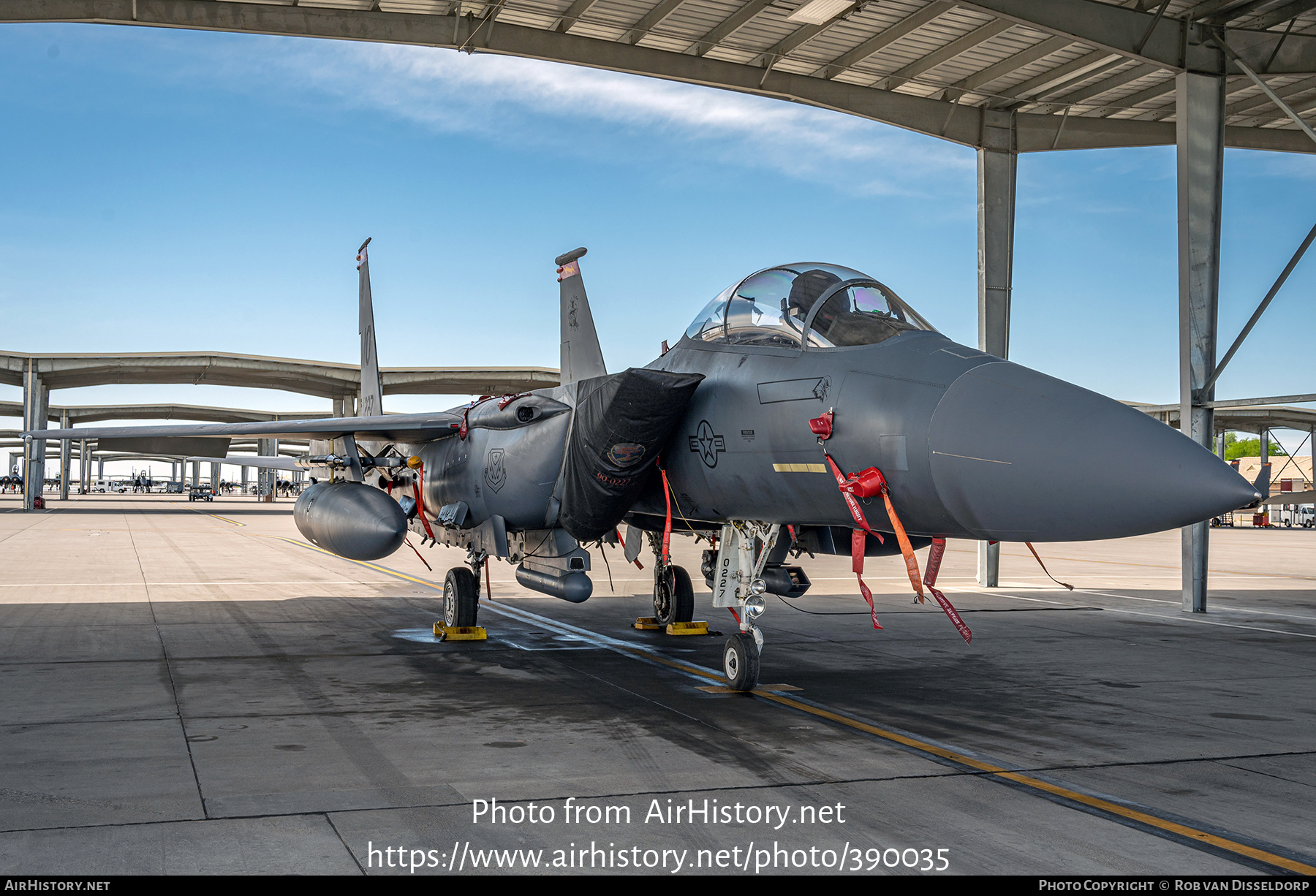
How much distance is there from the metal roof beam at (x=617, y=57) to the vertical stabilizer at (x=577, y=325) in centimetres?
360

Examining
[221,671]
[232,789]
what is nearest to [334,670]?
[221,671]

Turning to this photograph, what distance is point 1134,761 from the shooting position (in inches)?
217

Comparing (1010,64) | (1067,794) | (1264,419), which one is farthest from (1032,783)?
(1264,419)

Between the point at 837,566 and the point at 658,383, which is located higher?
the point at 658,383

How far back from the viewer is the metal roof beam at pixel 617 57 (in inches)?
491

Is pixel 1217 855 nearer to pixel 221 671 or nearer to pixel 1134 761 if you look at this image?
pixel 1134 761

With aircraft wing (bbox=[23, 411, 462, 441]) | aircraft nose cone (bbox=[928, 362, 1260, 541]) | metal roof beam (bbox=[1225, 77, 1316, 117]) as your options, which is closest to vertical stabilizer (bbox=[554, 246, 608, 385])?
aircraft wing (bbox=[23, 411, 462, 441])

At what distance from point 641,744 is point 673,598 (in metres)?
5.45

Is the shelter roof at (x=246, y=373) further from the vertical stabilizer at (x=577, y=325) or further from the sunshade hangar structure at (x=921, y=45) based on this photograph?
the vertical stabilizer at (x=577, y=325)

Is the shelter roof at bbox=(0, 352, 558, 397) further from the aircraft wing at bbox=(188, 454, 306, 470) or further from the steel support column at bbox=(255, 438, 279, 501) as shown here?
the aircraft wing at bbox=(188, 454, 306, 470)

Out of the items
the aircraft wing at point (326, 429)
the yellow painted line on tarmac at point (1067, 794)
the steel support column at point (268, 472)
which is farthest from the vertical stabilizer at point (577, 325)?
the steel support column at point (268, 472)

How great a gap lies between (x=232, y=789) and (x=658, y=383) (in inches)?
146

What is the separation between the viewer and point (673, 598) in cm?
1124
